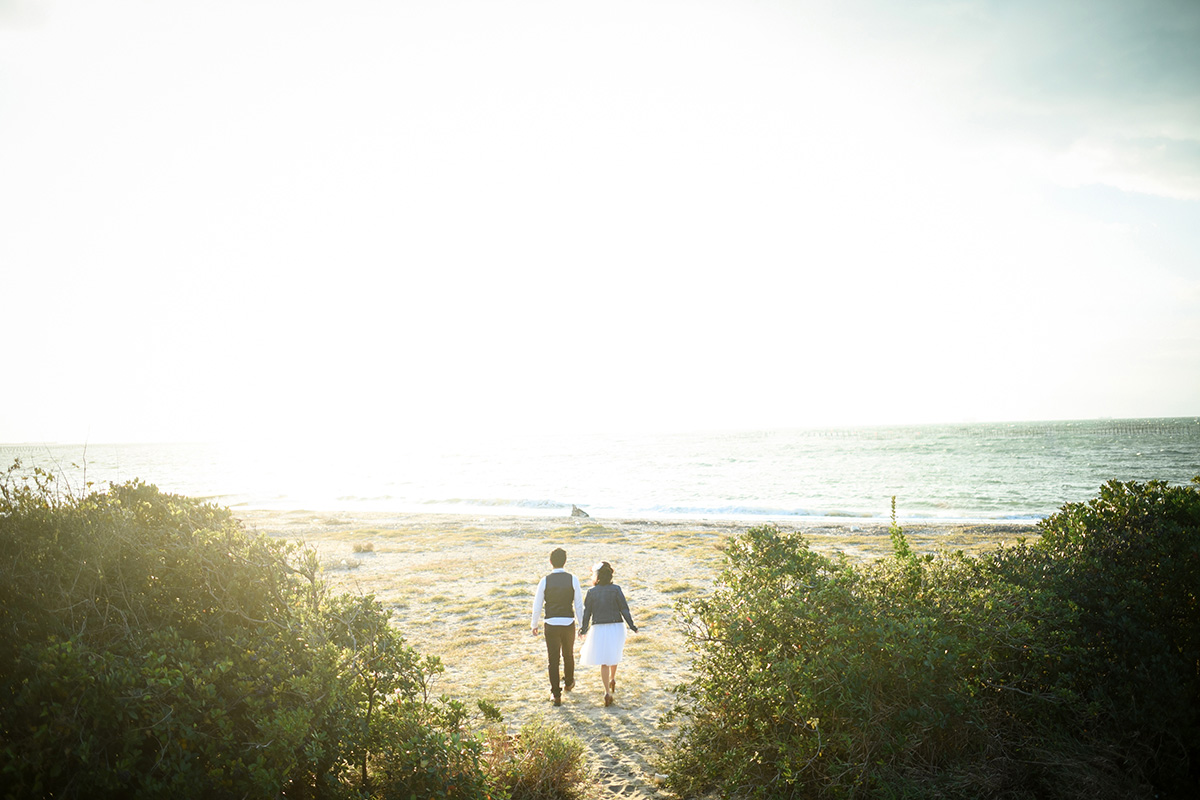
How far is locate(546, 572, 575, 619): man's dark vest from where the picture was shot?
327 inches

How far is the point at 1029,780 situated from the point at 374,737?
16.2 ft

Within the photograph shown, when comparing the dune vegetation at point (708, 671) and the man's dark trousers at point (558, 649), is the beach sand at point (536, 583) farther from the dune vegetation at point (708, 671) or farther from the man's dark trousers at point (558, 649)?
the dune vegetation at point (708, 671)

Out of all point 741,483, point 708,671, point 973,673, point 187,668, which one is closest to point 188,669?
point 187,668

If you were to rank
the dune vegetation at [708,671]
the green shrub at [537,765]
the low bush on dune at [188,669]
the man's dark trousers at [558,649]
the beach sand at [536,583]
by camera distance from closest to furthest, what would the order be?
the low bush on dune at [188,669] → the dune vegetation at [708,671] → the green shrub at [537,765] → the beach sand at [536,583] → the man's dark trousers at [558,649]

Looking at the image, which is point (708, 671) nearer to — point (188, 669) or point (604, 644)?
Result: point (604, 644)

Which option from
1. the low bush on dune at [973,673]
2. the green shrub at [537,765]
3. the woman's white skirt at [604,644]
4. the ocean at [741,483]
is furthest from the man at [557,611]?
the ocean at [741,483]

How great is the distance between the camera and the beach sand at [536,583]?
7668 millimetres

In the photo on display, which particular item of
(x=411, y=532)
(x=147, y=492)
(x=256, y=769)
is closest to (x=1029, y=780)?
(x=256, y=769)

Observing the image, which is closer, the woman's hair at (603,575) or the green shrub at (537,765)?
the green shrub at (537,765)

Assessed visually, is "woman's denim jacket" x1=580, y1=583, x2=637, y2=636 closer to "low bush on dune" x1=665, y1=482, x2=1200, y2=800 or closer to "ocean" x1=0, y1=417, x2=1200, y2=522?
"low bush on dune" x1=665, y1=482, x2=1200, y2=800

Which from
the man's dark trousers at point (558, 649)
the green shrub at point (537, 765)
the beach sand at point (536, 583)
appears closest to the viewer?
the green shrub at point (537, 765)

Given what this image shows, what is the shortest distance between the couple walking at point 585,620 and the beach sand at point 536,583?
435 mm

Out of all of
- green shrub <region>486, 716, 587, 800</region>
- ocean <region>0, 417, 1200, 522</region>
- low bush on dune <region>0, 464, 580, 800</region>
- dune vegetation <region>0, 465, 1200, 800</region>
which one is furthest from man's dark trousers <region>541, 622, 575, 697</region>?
ocean <region>0, 417, 1200, 522</region>

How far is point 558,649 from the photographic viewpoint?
835 centimetres
